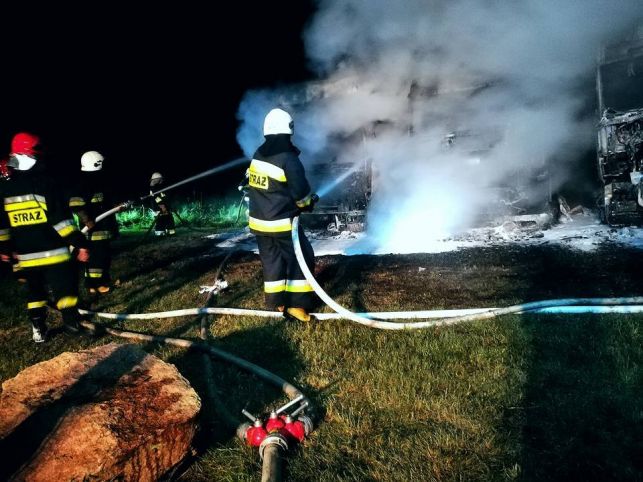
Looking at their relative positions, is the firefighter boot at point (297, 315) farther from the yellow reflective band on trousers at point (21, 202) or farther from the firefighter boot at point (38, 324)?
the yellow reflective band on trousers at point (21, 202)

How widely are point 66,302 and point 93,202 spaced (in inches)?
72.8

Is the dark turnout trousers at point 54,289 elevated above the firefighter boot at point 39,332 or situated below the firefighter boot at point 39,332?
above

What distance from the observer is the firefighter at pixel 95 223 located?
5.36 m

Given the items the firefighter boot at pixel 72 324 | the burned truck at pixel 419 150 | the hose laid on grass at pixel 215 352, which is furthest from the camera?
the burned truck at pixel 419 150

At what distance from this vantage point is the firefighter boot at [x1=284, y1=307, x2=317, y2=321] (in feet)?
13.4

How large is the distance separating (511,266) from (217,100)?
18.9m

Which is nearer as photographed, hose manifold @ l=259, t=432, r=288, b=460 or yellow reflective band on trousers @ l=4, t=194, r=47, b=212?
hose manifold @ l=259, t=432, r=288, b=460

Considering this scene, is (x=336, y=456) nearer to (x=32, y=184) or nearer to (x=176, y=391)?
(x=176, y=391)

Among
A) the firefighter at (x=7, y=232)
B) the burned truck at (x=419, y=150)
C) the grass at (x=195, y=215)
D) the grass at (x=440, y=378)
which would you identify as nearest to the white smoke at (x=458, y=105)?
the burned truck at (x=419, y=150)

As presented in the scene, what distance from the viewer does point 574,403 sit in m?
2.39

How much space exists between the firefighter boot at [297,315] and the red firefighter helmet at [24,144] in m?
3.01

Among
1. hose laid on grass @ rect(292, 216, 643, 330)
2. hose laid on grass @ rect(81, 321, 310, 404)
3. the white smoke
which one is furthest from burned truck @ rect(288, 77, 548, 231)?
hose laid on grass @ rect(81, 321, 310, 404)

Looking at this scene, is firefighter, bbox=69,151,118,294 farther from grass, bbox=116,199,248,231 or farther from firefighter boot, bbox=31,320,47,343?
grass, bbox=116,199,248,231

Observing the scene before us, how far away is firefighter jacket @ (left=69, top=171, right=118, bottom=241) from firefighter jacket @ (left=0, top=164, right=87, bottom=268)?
1.06m
